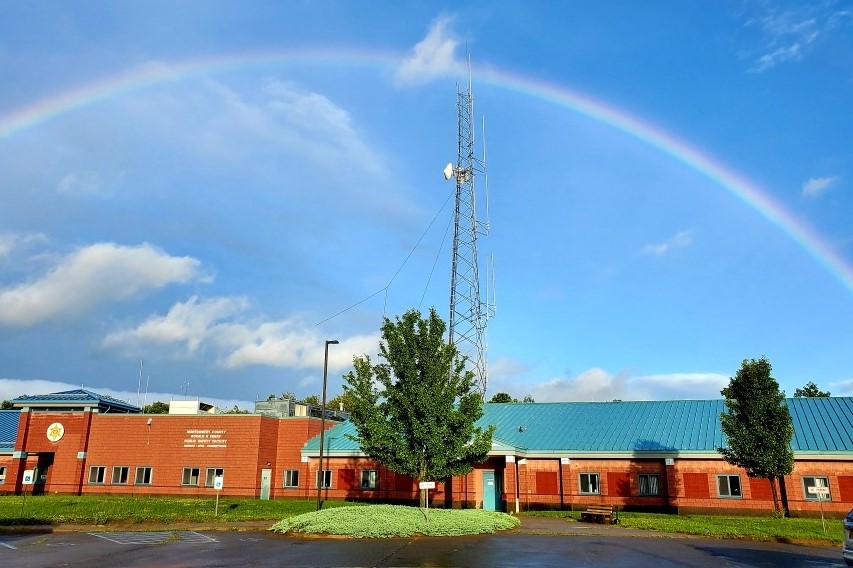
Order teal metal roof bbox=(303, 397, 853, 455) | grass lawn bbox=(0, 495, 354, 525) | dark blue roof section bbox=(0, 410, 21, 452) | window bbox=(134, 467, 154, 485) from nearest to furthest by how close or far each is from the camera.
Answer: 1. grass lawn bbox=(0, 495, 354, 525)
2. teal metal roof bbox=(303, 397, 853, 455)
3. window bbox=(134, 467, 154, 485)
4. dark blue roof section bbox=(0, 410, 21, 452)

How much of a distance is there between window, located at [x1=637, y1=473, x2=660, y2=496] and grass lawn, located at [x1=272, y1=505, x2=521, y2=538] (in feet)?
43.7

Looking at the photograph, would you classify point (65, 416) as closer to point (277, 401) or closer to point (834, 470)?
point (277, 401)

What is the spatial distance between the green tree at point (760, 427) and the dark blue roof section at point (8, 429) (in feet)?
160

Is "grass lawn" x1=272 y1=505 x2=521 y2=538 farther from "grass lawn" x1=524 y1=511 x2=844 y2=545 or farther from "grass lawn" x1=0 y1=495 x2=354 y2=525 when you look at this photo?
"grass lawn" x1=524 y1=511 x2=844 y2=545

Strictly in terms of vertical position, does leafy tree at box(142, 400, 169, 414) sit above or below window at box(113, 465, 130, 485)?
above

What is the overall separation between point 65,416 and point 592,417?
123 feet

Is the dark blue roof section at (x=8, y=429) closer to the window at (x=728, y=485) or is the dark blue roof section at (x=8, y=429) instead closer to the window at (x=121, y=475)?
the window at (x=121, y=475)

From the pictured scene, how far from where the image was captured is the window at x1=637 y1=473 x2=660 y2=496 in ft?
118

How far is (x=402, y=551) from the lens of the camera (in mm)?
19172

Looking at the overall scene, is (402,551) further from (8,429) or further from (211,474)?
(8,429)

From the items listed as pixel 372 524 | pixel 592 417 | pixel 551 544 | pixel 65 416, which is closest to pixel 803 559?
pixel 551 544

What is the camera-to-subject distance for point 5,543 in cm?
2206

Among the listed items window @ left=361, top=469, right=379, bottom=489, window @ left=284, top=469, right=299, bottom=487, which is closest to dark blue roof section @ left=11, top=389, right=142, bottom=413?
window @ left=284, top=469, right=299, bottom=487

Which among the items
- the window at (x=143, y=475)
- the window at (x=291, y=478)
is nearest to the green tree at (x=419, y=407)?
the window at (x=291, y=478)
